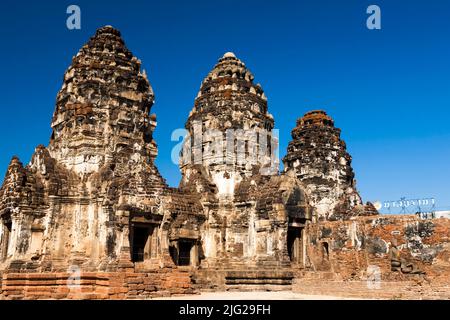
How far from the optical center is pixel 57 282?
18109 mm

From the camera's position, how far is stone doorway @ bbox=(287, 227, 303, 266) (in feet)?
85.5

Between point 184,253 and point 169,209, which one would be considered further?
point 184,253

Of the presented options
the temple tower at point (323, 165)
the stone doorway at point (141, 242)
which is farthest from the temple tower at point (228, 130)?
the temple tower at point (323, 165)

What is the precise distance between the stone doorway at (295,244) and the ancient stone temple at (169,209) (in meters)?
0.06

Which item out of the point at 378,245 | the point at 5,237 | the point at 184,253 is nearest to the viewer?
the point at 378,245

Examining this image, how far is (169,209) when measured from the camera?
938 inches

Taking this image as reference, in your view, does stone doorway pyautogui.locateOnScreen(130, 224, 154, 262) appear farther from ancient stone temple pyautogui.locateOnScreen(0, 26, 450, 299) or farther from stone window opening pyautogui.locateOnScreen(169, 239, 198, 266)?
stone window opening pyautogui.locateOnScreen(169, 239, 198, 266)

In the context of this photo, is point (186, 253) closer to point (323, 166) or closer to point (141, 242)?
point (141, 242)

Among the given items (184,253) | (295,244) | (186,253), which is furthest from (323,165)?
(184,253)

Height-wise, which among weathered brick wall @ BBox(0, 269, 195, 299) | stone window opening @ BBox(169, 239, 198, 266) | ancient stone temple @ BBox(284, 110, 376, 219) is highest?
ancient stone temple @ BBox(284, 110, 376, 219)

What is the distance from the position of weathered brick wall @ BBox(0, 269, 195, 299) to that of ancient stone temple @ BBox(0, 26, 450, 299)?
60 millimetres

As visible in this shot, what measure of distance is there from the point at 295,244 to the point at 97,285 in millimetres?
12661

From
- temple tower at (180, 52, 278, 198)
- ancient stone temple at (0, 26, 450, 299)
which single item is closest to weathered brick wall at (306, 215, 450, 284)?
ancient stone temple at (0, 26, 450, 299)
